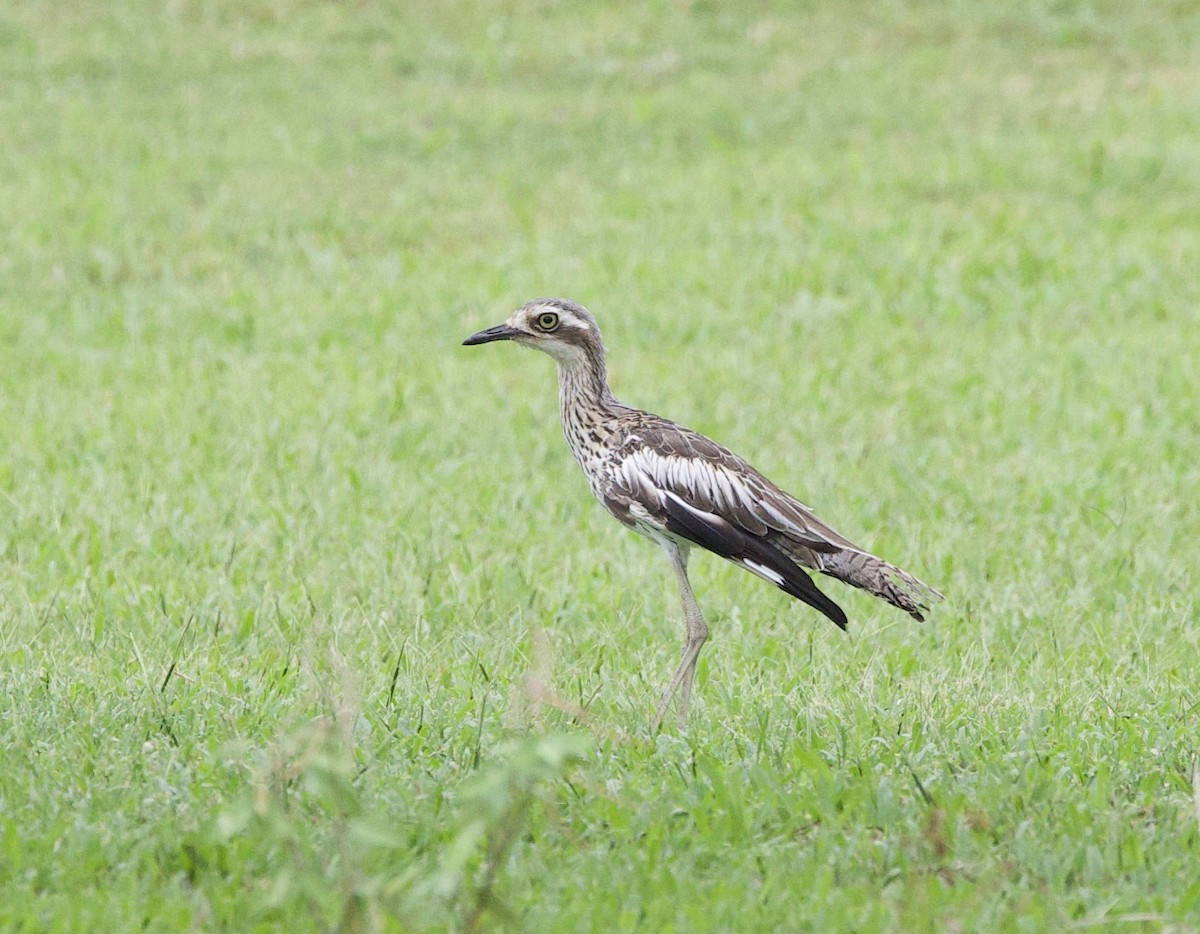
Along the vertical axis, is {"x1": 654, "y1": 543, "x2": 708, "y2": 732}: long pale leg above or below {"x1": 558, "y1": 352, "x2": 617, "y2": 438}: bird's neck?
below

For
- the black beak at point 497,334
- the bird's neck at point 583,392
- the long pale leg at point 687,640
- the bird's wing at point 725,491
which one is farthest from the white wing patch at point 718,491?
the black beak at point 497,334

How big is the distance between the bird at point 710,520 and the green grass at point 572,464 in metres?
0.38

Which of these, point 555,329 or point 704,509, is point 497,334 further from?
point 704,509

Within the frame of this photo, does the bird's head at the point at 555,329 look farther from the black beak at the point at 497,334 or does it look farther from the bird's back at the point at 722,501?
the bird's back at the point at 722,501

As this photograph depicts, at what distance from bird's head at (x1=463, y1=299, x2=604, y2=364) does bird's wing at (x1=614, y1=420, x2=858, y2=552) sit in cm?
63

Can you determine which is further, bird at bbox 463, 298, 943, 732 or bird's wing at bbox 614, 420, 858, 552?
bird's wing at bbox 614, 420, 858, 552

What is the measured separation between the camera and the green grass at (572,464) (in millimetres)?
4680

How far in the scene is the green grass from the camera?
4680mm

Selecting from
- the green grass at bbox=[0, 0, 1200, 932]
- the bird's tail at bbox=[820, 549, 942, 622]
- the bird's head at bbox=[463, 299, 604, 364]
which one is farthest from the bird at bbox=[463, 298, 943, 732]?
the green grass at bbox=[0, 0, 1200, 932]

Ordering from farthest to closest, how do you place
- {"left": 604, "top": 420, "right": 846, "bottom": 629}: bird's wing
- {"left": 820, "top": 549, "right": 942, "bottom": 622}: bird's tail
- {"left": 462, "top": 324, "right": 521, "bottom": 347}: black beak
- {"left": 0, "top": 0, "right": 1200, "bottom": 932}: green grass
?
{"left": 462, "top": 324, "right": 521, "bottom": 347}: black beak → {"left": 604, "top": 420, "right": 846, "bottom": 629}: bird's wing → {"left": 820, "top": 549, "right": 942, "bottom": 622}: bird's tail → {"left": 0, "top": 0, "right": 1200, "bottom": 932}: green grass

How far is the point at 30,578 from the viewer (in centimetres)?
771

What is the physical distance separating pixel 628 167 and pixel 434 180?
1.76 meters

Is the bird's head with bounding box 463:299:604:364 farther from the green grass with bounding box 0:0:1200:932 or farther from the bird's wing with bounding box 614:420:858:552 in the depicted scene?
the green grass with bounding box 0:0:1200:932

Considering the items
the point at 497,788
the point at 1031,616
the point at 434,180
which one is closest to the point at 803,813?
the point at 497,788
